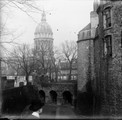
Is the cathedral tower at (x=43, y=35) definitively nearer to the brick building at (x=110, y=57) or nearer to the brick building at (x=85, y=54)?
the brick building at (x=110, y=57)

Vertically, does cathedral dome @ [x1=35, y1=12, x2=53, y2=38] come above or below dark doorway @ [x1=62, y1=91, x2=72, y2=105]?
above

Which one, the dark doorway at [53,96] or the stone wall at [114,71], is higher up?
the stone wall at [114,71]

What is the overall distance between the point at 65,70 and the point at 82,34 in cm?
1307

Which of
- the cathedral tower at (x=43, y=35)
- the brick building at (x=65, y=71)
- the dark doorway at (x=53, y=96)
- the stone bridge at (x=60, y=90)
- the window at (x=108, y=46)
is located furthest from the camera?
the brick building at (x=65, y=71)

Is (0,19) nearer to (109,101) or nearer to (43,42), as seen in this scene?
(43,42)

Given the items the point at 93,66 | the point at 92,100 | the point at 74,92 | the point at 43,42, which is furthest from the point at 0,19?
the point at 74,92

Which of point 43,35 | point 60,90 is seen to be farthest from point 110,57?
point 60,90

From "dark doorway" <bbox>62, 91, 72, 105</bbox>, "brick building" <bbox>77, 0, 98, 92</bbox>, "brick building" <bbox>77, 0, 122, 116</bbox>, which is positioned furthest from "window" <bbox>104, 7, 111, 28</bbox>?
"dark doorway" <bbox>62, 91, 72, 105</bbox>

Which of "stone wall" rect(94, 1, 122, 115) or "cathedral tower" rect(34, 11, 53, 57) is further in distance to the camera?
"stone wall" rect(94, 1, 122, 115)

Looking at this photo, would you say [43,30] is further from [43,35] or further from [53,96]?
[53,96]

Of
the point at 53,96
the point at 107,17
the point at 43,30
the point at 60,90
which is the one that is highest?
the point at 107,17

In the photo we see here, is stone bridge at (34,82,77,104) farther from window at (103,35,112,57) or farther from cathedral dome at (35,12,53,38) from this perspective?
cathedral dome at (35,12,53,38)

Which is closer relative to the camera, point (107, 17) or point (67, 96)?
point (107, 17)

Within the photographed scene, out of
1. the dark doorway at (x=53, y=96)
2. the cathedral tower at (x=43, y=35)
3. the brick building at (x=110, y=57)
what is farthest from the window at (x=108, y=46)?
the dark doorway at (x=53, y=96)
